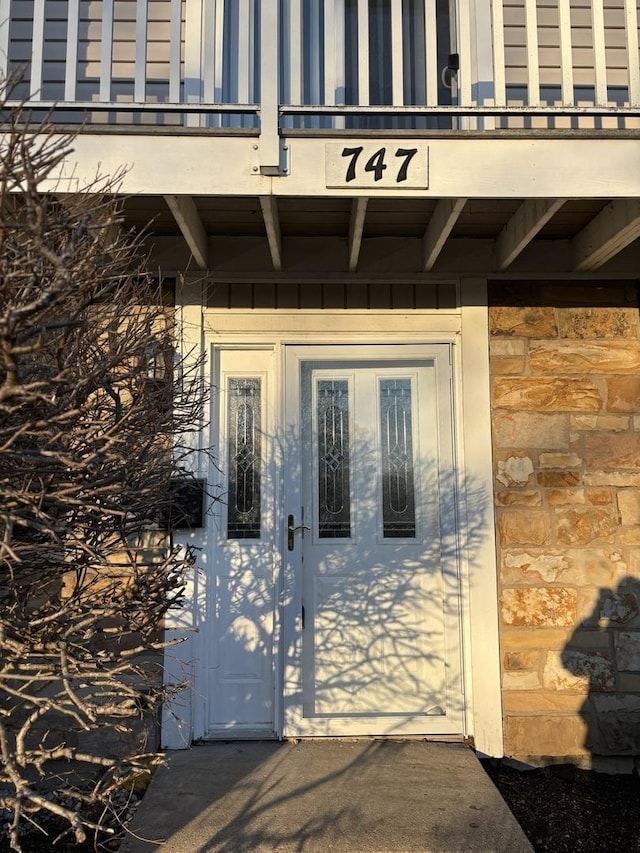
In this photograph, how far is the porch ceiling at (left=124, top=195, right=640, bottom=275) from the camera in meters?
3.25

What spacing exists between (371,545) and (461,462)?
0.67 m

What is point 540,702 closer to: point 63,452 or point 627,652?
point 627,652

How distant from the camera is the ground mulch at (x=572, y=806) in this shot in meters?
2.90

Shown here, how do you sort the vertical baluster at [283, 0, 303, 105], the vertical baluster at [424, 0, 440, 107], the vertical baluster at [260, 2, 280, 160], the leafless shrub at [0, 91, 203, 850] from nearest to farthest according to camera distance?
the leafless shrub at [0, 91, 203, 850], the vertical baluster at [260, 2, 280, 160], the vertical baluster at [283, 0, 303, 105], the vertical baluster at [424, 0, 440, 107]

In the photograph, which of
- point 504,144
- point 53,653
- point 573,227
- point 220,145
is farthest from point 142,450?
point 573,227

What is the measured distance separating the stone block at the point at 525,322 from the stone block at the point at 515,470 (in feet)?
2.25

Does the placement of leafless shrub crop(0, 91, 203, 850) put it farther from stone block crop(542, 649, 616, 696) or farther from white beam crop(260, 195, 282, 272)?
stone block crop(542, 649, 616, 696)

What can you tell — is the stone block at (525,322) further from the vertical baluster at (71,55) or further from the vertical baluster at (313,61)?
the vertical baluster at (71,55)

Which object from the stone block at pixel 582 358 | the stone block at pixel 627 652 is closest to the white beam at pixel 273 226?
the stone block at pixel 582 358

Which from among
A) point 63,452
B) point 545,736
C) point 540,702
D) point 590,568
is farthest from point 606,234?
point 63,452

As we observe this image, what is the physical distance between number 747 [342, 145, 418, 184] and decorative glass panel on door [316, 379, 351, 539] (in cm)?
130

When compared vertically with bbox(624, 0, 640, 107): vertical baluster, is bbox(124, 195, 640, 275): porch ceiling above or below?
below

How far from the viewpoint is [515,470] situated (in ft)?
12.4

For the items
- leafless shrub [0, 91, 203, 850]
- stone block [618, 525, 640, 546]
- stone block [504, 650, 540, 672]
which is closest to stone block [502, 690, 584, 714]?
stone block [504, 650, 540, 672]
